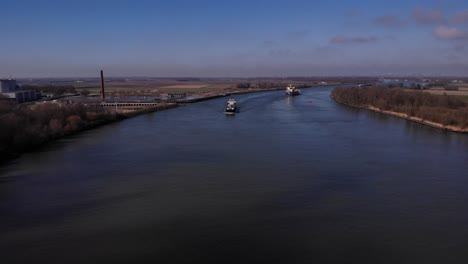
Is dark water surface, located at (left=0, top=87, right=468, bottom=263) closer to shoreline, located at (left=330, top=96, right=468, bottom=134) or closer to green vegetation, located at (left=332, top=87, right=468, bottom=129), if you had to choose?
shoreline, located at (left=330, top=96, right=468, bottom=134)

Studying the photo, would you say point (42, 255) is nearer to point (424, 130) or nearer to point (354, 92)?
point (424, 130)

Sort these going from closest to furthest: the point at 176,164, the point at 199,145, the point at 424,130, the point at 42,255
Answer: the point at 42,255
the point at 176,164
the point at 199,145
the point at 424,130

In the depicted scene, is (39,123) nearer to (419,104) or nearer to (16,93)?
(16,93)

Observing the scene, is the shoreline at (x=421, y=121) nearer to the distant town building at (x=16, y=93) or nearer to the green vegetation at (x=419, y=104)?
the green vegetation at (x=419, y=104)

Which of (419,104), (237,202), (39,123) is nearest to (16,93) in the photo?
(39,123)

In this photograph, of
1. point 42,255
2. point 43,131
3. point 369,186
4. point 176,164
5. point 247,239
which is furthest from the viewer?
point 43,131

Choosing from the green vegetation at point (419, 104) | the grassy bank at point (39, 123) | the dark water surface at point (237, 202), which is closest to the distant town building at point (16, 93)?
the grassy bank at point (39, 123)

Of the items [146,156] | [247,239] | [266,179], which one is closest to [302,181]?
[266,179]
